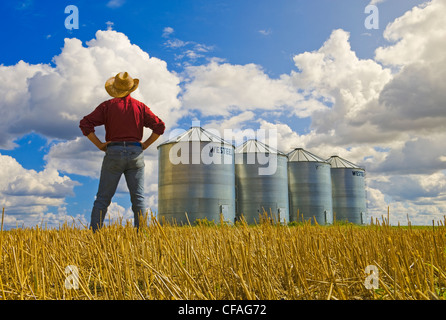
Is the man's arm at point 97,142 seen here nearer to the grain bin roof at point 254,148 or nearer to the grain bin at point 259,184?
the grain bin at point 259,184

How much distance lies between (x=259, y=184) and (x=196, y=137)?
4158mm

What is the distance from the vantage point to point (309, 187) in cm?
2223

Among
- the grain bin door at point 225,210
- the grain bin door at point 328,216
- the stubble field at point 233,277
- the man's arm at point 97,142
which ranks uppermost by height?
the man's arm at point 97,142

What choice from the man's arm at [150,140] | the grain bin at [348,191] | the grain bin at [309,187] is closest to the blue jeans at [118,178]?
the man's arm at [150,140]

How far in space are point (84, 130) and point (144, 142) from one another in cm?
84

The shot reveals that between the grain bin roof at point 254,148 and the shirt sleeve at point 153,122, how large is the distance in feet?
48.7

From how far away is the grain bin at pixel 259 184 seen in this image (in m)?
18.8

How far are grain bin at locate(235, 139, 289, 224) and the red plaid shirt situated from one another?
1366 centimetres

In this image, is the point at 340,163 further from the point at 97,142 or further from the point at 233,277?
the point at 233,277

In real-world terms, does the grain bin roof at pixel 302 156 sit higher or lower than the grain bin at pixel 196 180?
higher

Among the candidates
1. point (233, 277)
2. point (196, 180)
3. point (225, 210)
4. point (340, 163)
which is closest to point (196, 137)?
point (196, 180)
